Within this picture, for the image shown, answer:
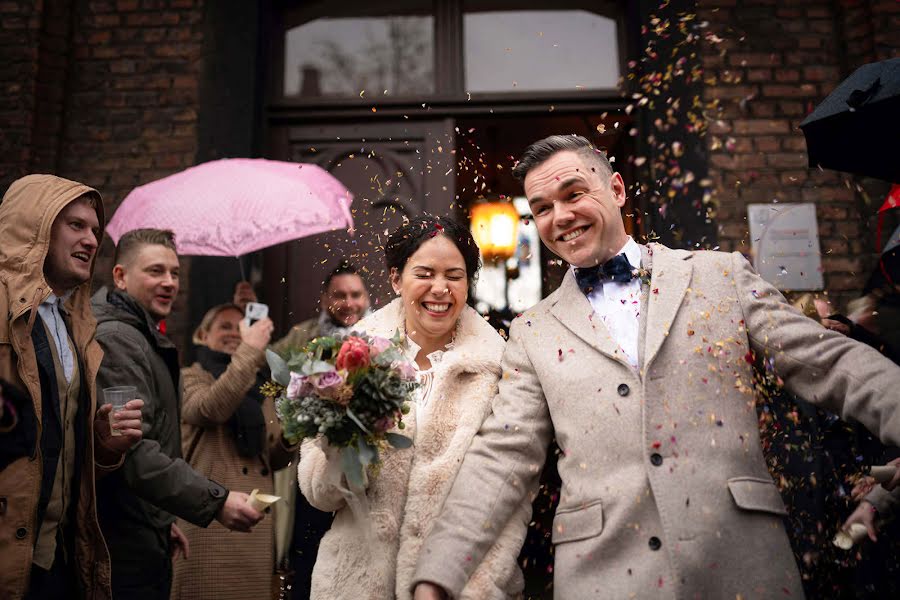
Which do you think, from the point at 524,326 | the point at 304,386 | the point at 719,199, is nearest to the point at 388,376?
the point at 304,386

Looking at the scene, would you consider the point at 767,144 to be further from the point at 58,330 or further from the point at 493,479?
the point at 58,330

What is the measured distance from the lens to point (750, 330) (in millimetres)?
2369

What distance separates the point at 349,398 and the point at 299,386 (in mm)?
168

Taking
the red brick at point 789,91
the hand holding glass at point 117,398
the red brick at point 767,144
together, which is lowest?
the hand holding glass at point 117,398

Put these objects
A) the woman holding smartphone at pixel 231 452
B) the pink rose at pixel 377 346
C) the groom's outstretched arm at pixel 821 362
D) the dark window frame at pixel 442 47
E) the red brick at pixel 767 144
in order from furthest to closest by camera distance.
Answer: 1. the dark window frame at pixel 442 47
2. the red brick at pixel 767 144
3. the woman holding smartphone at pixel 231 452
4. the pink rose at pixel 377 346
5. the groom's outstretched arm at pixel 821 362

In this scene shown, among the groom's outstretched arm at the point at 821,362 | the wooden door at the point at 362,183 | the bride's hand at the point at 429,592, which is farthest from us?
the wooden door at the point at 362,183

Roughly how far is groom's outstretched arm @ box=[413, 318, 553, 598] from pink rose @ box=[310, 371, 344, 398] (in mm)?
508

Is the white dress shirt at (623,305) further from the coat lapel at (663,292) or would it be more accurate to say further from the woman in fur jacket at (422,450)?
the woman in fur jacket at (422,450)

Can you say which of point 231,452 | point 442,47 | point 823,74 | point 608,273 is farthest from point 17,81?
point 823,74

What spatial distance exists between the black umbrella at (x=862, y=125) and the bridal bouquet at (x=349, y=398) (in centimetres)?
175

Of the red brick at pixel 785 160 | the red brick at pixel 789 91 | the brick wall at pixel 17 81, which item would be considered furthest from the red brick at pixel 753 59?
the brick wall at pixel 17 81

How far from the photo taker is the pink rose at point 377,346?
99.2 inches

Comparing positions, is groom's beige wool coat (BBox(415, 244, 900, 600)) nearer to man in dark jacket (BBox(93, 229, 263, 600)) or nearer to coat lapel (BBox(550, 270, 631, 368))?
coat lapel (BBox(550, 270, 631, 368))

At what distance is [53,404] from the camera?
2717mm
